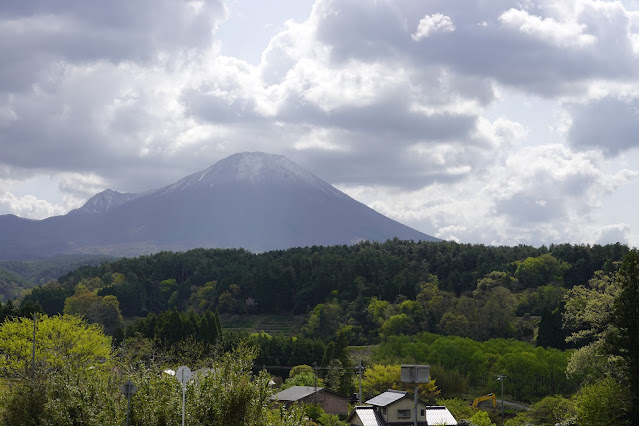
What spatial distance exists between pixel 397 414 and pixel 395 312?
47843 mm

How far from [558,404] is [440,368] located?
56.6 feet

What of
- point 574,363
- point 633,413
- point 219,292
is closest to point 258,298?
point 219,292

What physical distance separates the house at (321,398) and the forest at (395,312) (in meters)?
6.47

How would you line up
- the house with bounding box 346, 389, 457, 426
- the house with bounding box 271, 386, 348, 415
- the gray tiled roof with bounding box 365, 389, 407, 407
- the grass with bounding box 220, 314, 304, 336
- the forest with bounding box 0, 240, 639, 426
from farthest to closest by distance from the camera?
the grass with bounding box 220, 314, 304, 336 < the house with bounding box 271, 386, 348, 415 < the forest with bounding box 0, 240, 639, 426 < the gray tiled roof with bounding box 365, 389, 407, 407 < the house with bounding box 346, 389, 457, 426

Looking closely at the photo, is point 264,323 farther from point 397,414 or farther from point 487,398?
point 397,414

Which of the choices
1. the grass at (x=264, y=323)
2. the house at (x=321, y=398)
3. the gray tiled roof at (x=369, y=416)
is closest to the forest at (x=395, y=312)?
the grass at (x=264, y=323)

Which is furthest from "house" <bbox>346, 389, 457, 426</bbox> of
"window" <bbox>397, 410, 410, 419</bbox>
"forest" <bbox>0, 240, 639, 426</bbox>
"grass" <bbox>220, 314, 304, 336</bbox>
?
"grass" <bbox>220, 314, 304, 336</bbox>

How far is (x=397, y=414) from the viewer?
45781mm

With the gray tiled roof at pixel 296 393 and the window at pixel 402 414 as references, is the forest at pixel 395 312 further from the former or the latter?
the gray tiled roof at pixel 296 393

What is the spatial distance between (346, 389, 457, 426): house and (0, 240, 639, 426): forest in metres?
3.78

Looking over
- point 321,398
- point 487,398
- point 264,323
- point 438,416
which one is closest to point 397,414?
point 438,416

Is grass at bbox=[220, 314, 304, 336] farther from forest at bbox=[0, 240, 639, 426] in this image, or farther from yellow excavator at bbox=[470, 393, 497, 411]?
yellow excavator at bbox=[470, 393, 497, 411]

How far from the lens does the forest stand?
46919 millimetres

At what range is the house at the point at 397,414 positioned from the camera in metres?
45.1
